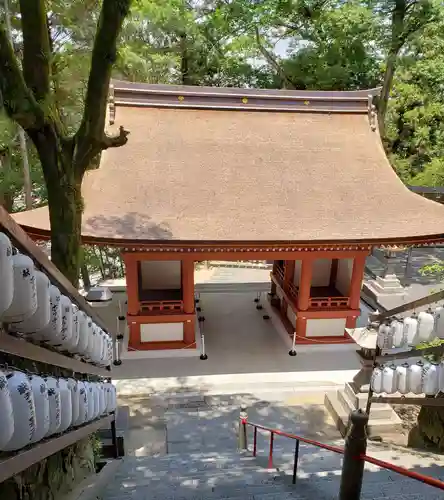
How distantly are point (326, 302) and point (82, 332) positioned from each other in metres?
8.08

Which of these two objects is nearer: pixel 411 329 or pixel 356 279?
pixel 411 329

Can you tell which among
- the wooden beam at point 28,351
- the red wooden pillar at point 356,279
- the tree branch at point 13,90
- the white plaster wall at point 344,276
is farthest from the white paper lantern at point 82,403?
the white plaster wall at point 344,276

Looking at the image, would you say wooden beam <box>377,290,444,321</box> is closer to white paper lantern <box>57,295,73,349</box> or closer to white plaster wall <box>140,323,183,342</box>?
white paper lantern <box>57,295,73,349</box>

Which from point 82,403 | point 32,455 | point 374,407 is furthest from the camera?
point 374,407

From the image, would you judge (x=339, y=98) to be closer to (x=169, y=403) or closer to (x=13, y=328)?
(x=169, y=403)

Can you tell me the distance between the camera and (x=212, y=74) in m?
23.7

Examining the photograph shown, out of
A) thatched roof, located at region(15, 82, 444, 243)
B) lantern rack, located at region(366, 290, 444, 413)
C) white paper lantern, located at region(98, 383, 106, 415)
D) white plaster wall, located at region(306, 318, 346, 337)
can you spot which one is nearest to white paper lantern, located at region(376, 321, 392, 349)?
lantern rack, located at region(366, 290, 444, 413)

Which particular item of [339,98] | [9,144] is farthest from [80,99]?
[339,98]

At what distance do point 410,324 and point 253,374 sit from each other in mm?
5037

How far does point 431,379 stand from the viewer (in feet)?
16.1

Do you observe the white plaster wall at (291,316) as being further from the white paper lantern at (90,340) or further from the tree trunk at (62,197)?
the white paper lantern at (90,340)

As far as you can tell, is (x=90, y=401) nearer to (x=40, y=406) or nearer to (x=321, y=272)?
(x=40, y=406)

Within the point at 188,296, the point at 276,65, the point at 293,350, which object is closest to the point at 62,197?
the point at 188,296

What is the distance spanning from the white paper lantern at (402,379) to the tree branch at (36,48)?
577 cm
